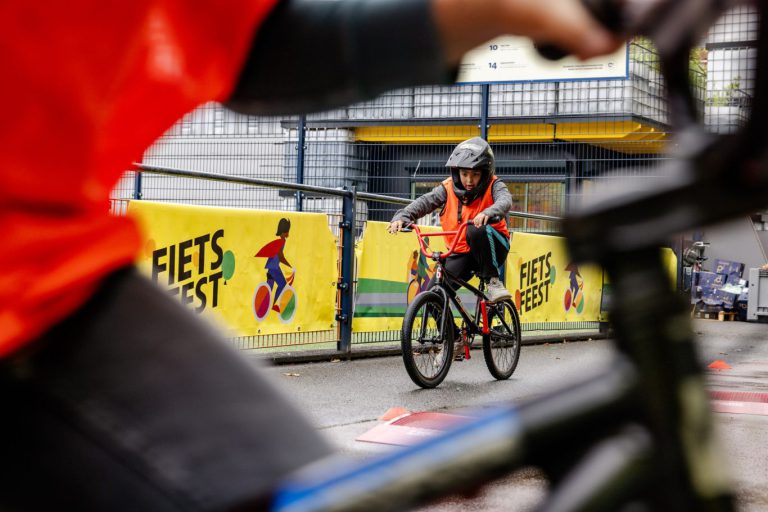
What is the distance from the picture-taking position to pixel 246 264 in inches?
314

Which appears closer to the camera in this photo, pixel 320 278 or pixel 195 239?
pixel 195 239

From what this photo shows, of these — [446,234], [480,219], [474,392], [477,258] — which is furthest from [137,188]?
[474,392]

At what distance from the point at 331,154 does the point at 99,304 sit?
13.9m

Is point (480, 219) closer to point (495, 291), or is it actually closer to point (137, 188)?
point (495, 291)

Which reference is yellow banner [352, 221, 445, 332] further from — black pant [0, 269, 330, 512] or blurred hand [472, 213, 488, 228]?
black pant [0, 269, 330, 512]

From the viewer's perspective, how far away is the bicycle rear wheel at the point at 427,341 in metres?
7.28

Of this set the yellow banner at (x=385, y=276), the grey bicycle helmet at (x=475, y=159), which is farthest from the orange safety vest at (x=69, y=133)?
the yellow banner at (x=385, y=276)

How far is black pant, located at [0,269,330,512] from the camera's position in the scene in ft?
3.06

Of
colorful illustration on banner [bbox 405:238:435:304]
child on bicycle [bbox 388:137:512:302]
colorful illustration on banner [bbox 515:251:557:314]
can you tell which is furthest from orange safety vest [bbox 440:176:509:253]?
colorful illustration on banner [bbox 515:251:557:314]

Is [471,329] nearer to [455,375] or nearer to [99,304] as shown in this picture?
[455,375]

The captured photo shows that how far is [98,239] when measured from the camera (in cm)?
105

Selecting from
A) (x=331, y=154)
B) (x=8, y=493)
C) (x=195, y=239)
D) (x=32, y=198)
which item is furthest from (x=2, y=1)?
(x=331, y=154)

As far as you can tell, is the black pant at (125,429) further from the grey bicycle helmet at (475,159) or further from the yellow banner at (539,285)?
the yellow banner at (539,285)

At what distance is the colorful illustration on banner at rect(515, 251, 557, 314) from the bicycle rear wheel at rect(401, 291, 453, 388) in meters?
5.06
